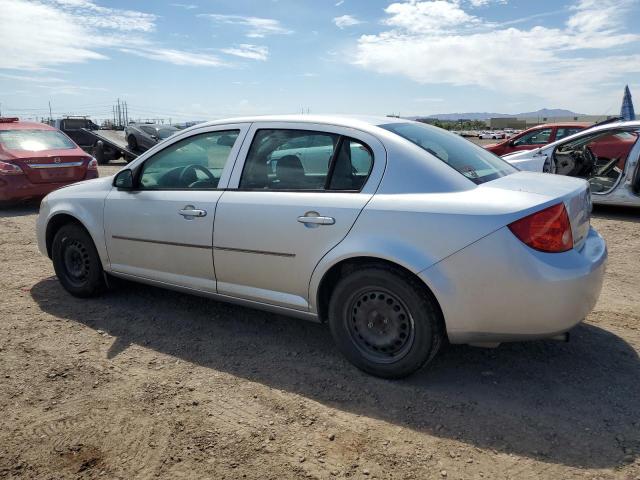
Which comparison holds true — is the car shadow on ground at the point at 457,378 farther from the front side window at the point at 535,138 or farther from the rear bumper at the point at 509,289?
the front side window at the point at 535,138

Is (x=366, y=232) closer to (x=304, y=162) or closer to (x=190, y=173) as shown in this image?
(x=304, y=162)

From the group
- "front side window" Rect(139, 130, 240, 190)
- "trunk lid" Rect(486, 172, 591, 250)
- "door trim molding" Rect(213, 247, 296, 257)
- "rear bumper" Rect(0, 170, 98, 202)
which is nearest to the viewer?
"trunk lid" Rect(486, 172, 591, 250)

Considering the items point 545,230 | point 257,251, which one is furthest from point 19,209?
point 545,230

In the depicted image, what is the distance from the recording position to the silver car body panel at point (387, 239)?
9.27ft

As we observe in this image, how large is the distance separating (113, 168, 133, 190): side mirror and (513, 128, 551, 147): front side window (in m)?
10.7

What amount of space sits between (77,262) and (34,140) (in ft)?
22.2

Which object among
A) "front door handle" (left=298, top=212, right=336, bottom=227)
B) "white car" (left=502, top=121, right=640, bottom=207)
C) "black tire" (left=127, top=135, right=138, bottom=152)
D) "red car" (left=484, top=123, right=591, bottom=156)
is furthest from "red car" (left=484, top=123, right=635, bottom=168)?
"black tire" (left=127, top=135, right=138, bottom=152)

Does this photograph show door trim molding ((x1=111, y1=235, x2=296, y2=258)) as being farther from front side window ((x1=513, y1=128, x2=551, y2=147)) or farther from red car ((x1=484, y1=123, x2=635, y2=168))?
front side window ((x1=513, y1=128, x2=551, y2=147))

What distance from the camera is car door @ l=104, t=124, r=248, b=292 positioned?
12.7ft

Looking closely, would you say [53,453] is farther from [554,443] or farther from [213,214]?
[554,443]

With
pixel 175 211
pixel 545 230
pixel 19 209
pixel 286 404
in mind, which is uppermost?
pixel 545 230

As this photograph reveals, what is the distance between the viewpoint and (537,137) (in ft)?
42.5

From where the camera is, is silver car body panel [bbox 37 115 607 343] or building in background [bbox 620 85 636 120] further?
building in background [bbox 620 85 636 120]

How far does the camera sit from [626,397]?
304 centimetres
